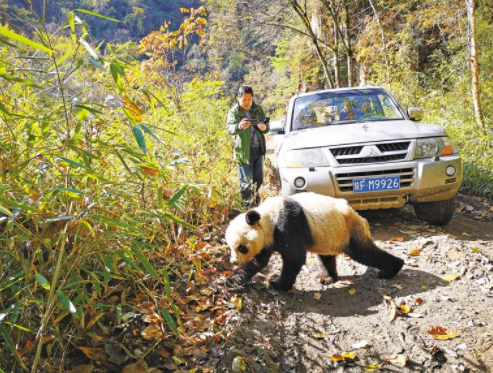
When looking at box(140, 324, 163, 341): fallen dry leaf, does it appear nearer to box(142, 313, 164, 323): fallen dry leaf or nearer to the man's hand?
box(142, 313, 164, 323): fallen dry leaf

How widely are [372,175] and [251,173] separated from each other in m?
1.87

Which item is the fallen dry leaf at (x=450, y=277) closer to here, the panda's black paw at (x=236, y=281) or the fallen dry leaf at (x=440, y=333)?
the fallen dry leaf at (x=440, y=333)

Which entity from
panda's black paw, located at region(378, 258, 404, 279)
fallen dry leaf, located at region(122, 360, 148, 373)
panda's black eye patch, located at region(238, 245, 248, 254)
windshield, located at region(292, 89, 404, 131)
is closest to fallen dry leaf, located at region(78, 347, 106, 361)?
fallen dry leaf, located at region(122, 360, 148, 373)

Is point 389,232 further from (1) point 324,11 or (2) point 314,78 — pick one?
(2) point 314,78

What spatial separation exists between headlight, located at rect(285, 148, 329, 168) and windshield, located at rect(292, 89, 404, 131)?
1.07 m

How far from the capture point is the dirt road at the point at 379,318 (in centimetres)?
285

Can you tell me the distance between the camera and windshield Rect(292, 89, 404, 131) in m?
6.20

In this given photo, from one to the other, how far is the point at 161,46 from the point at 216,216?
24.8ft

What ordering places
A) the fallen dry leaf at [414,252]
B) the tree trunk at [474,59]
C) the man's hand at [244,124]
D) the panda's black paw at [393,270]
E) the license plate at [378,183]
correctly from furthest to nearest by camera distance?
the tree trunk at [474,59] → the man's hand at [244,124] → the license plate at [378,183] → the fallen dry leaf at [414,252] → the panda's black paw at [393,270]

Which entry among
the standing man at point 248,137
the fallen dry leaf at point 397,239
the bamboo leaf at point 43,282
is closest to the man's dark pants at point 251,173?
the standing man at point 248,137

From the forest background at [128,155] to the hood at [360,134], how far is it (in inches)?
49.7

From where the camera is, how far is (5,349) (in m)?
2.18

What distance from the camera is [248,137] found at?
19.1 feet

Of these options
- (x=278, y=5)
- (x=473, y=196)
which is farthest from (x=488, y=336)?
(x=278, y=5)
